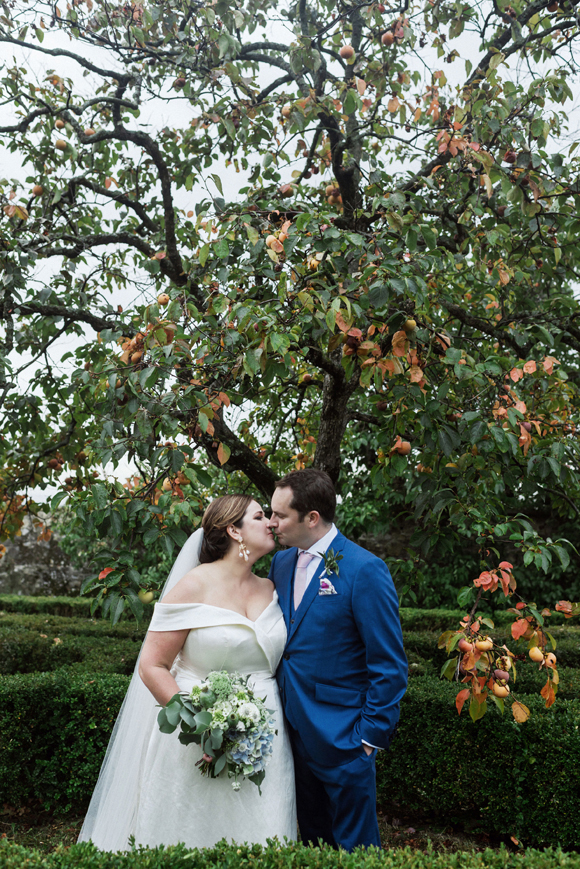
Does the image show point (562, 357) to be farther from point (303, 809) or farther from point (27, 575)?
point (27, 575)

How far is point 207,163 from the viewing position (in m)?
4.88

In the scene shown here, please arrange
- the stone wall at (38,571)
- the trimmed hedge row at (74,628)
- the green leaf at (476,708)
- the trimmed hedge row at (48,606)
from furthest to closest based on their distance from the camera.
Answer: the stone wall at (38,571), the trimmed hedge row at (48,606), the trimmed hedge row at (74,628), the green leaf at (476,708)

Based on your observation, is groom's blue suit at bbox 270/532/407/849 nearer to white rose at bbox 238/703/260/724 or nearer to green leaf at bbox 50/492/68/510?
white rose at bbox 238/703/260/724

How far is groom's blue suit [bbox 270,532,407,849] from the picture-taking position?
229cm

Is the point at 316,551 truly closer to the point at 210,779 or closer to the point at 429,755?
the point at 210,779

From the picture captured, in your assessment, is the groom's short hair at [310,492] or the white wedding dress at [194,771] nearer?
the white wedding dress at [194,771]

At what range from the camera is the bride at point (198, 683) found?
89.7 inches

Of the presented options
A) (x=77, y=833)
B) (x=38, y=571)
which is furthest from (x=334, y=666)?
(x=38, y=571)

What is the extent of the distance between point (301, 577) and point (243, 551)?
0.86 ft

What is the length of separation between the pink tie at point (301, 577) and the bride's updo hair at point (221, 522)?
0.29 meters

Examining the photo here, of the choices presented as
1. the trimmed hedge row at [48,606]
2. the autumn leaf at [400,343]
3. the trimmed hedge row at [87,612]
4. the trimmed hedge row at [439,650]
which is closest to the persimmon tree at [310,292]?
the autumn leaf at [400,343]

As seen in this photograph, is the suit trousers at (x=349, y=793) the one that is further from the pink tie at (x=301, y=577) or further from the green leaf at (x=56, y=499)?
the green leaf at (x=56, y=499)

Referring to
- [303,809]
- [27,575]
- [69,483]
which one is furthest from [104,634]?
[27,575]

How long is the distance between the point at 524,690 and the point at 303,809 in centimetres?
232
